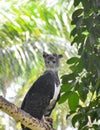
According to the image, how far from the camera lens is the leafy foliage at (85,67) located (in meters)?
2.07

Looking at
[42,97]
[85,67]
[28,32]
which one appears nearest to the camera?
[85,67]

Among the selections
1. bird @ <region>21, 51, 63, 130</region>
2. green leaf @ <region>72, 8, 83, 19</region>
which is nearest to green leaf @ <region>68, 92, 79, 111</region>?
green leaf @ <region>72, 8, 83, 19</region>

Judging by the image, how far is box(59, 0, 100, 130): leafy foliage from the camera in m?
2.07

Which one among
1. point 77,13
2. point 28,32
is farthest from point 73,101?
point 28,32

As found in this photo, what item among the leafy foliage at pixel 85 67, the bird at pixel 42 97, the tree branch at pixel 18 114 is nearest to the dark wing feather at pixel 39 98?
the bird at pixel 42 97

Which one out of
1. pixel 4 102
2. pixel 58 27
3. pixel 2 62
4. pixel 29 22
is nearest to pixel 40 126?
pixel 4 102

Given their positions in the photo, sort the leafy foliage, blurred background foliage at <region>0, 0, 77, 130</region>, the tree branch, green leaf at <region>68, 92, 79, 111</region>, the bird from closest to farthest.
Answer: the leafy foliage < green leaf at <region>68, 92, 79, 111</region> < the tree branch < the bird < blurred background foliage at <region>0, 0, 77, 130</region>

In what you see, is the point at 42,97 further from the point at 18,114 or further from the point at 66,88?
the point at 66,88

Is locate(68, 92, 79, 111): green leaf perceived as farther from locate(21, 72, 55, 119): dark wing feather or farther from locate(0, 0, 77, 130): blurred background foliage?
locate(0, 0, 77, 130): blurred background foliage

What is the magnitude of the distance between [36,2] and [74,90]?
→ 3.61 m

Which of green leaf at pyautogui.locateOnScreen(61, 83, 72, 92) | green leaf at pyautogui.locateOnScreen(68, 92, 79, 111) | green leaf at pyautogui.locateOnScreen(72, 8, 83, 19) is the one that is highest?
green leaf at pyautogui.locateOnScreen(72, 8, 83, 19)

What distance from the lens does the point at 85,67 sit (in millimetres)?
2133

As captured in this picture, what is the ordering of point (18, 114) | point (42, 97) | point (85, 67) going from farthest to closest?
point (42, 97) → point (18, 114) → point (85, 67)

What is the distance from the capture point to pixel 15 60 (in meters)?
5.39
